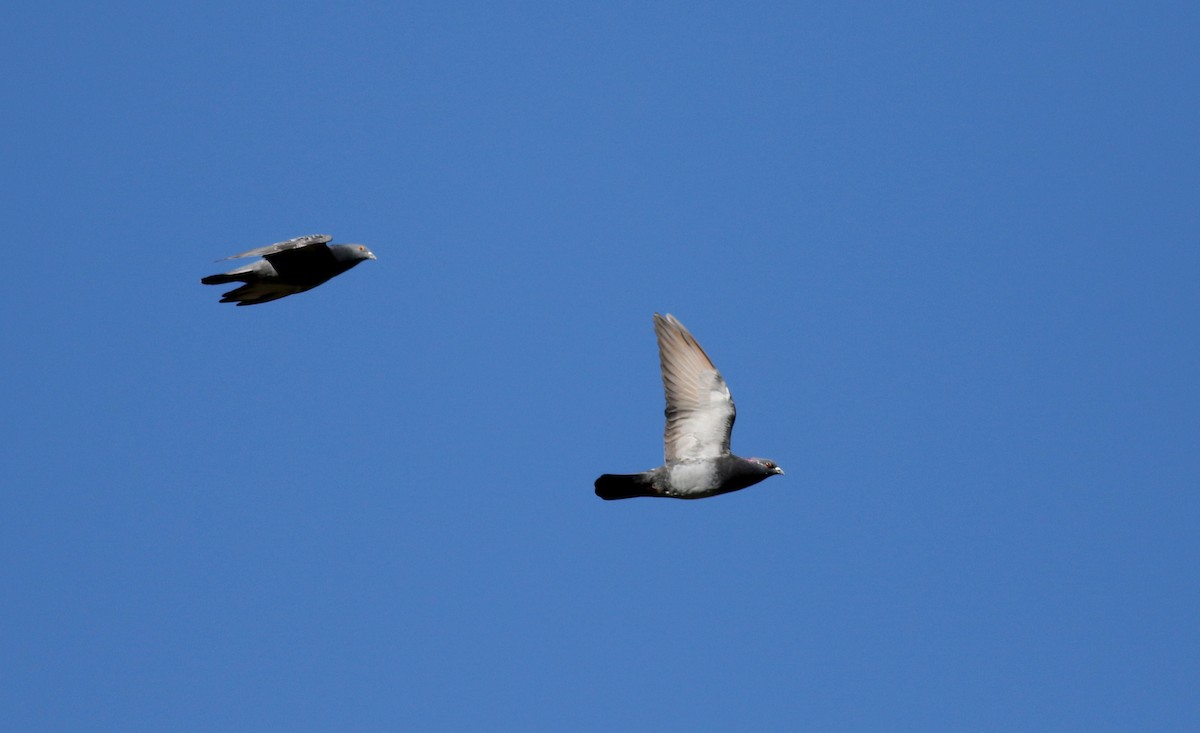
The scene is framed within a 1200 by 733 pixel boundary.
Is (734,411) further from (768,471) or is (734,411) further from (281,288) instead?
(281,288)

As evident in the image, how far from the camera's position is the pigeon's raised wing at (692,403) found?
98.5 ft

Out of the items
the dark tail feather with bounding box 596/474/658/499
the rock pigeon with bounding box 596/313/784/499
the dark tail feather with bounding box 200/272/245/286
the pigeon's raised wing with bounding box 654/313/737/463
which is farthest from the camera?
the dark tail feather with bounding box 200/272/245/286

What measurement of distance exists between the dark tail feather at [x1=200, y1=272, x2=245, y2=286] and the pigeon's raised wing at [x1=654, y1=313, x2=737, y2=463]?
8430 mm

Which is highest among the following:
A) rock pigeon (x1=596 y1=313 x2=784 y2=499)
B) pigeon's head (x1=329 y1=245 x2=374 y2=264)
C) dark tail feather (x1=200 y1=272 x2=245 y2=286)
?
pigeon's head (x1=329 y1=245 x2=374 y2=264)

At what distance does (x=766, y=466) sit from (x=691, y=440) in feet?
4.97

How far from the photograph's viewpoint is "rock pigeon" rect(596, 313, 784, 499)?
96.9ft

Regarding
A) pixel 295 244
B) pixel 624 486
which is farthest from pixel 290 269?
pixel 624 486

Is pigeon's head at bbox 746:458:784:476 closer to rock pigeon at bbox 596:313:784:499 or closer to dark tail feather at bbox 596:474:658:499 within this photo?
rock pigeon at bbox 596:313:784:499

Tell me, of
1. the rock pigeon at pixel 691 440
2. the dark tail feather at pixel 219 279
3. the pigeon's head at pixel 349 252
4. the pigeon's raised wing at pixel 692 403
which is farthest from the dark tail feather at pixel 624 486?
the dark tail feather at pixel 219 279

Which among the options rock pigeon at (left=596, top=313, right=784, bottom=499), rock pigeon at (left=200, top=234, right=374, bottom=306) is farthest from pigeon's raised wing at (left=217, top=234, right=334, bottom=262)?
rock pigeon at (left=596, top=313, right=784, bottom=499)

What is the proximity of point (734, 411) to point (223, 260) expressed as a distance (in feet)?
33.2

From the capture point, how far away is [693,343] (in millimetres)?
30438

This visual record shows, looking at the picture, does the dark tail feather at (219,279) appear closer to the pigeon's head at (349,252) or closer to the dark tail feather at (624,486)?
the pigeon's head at (349,252)

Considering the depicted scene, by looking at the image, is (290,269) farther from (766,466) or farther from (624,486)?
(766,466)
